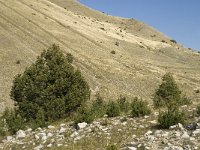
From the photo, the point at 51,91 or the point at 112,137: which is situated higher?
the point at 112,137

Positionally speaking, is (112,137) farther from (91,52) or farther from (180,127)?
(91,52)

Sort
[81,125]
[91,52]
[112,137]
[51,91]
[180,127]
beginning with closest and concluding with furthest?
[180,127]
[112,137]
[81,125]
[51,91]
[91,52]

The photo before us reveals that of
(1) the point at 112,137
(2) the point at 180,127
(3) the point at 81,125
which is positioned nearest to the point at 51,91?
(3) the point at 81,125

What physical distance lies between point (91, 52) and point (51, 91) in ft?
135

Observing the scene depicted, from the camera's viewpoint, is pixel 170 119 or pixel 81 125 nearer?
pixel 170 119

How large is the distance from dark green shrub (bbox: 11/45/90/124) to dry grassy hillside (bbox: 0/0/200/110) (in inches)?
624

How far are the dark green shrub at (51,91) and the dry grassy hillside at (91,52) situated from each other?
624 inches

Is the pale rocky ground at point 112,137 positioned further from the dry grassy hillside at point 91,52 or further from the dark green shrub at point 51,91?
the dry grassy hillside at point 91,52

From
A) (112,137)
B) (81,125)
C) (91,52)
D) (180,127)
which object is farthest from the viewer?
(91,52)

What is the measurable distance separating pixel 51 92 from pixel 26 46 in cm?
3771

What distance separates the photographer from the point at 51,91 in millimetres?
28734

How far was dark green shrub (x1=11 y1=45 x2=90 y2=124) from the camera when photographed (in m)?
28.4

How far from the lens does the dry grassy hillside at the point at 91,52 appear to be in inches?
2235

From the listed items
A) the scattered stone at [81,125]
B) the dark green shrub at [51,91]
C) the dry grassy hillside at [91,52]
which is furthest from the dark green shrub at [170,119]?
the dry grassy hillside at [91,52]
